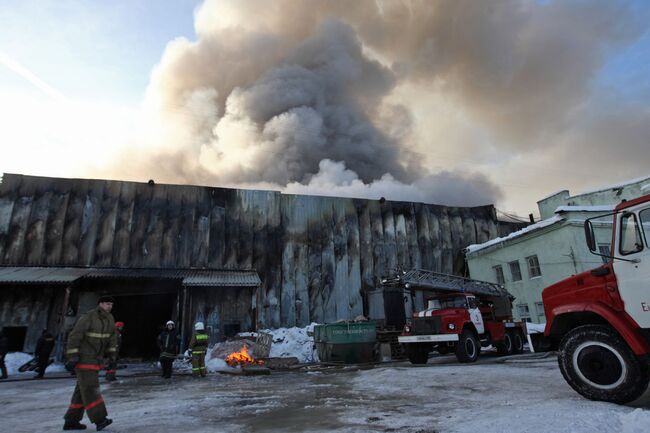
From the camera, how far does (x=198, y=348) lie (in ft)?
37.6

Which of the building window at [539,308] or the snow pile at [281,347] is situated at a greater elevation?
the building window at [539,308]

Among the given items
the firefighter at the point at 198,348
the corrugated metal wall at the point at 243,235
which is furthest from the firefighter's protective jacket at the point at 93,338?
the corrugated metal wall at the point at 243,235

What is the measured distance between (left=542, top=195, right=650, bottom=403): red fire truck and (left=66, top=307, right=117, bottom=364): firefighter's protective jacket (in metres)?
6.18

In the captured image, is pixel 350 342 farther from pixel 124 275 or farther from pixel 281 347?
pixel 124 275

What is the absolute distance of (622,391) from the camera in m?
4.71

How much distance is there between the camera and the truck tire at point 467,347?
38.4 ft

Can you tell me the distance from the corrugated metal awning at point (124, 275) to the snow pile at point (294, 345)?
281 cm

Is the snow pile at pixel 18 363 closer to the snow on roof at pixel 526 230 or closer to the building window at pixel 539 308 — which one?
the building window at pixel 539 308

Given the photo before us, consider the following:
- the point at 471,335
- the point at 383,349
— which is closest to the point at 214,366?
the point at 383,349

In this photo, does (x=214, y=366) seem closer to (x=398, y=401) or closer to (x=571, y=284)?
(x=398, y=401)

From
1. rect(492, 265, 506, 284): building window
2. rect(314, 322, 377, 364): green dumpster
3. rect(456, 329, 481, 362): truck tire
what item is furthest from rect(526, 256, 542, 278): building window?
rect(314, 322, 377, 364): green dumpster

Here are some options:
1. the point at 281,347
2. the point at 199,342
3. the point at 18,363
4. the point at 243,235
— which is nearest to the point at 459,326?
the point at 199,342

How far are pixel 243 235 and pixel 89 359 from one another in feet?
55.5

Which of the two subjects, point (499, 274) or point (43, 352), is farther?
point (499, 274)
